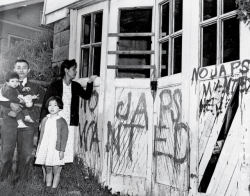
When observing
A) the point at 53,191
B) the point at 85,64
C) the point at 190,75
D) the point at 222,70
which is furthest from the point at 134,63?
the point at 53,191

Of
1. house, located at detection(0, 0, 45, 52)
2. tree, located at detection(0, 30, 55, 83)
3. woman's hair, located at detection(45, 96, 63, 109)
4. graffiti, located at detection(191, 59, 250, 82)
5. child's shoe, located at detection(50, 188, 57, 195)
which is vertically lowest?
child's shoe, located at detection(50, 188, 57, 195)

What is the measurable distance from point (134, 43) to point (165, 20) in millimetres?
592

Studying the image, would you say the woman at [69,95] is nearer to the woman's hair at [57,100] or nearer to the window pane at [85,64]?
the woman's hair at [57,100]

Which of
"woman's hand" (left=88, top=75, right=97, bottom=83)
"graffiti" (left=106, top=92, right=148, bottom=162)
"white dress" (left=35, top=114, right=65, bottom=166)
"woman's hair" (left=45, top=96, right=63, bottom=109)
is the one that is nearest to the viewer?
"white dress" (left=35, top=114, right=65, bottom=166)

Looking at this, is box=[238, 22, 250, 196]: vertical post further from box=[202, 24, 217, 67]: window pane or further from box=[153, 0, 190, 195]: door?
box=[153, 0, 190, 195]: door

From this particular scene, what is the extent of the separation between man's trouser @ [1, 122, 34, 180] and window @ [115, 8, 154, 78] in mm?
1577

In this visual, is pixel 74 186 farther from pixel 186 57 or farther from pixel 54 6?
pixel 54 6

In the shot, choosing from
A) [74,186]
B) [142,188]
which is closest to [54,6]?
[74,186]

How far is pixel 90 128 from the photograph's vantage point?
4.52 meters

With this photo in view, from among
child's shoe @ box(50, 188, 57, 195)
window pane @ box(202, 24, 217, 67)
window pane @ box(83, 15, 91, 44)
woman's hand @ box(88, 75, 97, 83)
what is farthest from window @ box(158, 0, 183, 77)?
child's shoe @ box(50, 188, 57, 195)

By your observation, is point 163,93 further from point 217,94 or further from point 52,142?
point 52,142

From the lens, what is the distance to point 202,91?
11.0ft

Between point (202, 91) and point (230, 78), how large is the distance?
386mm

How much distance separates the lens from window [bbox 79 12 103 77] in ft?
15.2
